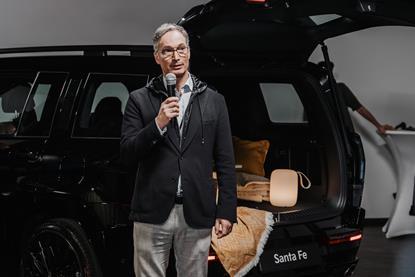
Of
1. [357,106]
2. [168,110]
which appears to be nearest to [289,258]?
[168,110]

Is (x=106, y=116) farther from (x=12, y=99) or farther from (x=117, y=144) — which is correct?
(x=12, y=99)

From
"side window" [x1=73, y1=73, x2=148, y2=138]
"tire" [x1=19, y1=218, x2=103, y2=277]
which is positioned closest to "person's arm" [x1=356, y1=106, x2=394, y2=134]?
"side window" [x1=73, y1=73, x2=148, y2=138]

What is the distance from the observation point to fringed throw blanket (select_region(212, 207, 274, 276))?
2807mm

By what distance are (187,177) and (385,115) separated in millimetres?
4468

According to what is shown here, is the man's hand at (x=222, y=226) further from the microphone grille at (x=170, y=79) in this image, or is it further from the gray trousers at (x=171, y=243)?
the microphone grille at (x=170, y=79)

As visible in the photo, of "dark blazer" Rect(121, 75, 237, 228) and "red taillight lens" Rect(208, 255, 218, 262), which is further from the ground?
"dark blazer" Rect(121, 75, 237, 228)

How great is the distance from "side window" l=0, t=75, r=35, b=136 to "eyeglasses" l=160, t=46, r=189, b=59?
1509 millimetres

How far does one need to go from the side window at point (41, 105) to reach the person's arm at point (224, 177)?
127 centimetres

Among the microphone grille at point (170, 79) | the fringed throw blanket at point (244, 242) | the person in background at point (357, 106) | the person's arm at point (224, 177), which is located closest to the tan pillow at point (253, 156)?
the fringed throw blanket at point (244, 242)

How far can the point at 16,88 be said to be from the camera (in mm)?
3682

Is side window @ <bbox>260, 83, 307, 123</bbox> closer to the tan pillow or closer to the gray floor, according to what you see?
the gray floor

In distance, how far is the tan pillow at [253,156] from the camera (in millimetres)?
3900

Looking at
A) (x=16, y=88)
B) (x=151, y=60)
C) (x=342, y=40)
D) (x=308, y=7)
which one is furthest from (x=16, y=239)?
(x=342, y=40)

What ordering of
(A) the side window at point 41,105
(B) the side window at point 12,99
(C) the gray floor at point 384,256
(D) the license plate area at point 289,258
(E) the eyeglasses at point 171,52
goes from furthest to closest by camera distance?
1. (C) the gray floor at point 384,256
2. (B) the side window at point 12,99
3. (A) the side window at point 41,105
4. (D) the license plate area at point 289,258
5. (E) the eyeglasses at point 171,52
